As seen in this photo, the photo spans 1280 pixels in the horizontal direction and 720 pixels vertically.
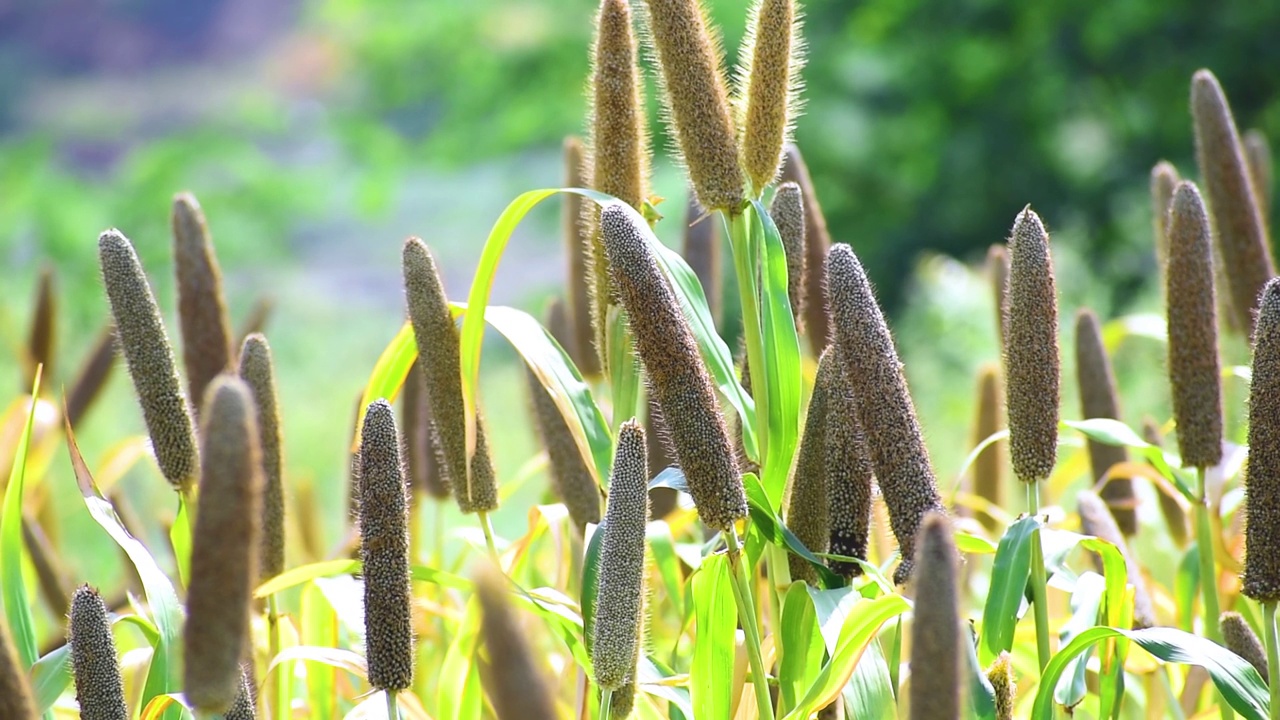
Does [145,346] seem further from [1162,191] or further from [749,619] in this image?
[1162,191]

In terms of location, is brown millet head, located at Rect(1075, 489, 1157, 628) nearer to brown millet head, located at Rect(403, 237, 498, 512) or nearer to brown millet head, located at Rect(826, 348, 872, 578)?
brown millet head, located at Rect(826, 348, 872, 578)

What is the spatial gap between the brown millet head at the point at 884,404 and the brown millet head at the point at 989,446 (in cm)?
85

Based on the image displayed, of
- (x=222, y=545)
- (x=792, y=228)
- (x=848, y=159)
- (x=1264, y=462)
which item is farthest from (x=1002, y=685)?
(x=848, y=159)

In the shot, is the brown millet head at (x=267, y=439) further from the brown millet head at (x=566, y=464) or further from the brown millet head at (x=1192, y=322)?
the brown millet head at (x=1192, y=322)

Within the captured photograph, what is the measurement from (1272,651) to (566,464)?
697mm

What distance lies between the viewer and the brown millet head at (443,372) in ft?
3.70

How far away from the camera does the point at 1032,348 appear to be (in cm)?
102

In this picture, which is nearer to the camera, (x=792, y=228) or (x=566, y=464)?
(x=792, y=228)

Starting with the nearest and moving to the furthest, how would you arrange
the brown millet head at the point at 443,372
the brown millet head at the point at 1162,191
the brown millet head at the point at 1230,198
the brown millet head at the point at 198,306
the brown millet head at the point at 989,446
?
the brown millet head at the point at 443,372
the brown millet head at the point at 198,306
the brown millet head at the point at 1230,198
the brown millet head at the point at 1162,191
the brown millet head at the point at 989,446

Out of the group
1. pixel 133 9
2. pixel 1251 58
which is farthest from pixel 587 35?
pixel 133 9

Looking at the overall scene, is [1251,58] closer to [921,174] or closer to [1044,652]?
[921,174]

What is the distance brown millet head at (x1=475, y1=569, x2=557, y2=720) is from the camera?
529 millimetres

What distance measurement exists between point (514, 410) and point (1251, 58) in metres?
3.35

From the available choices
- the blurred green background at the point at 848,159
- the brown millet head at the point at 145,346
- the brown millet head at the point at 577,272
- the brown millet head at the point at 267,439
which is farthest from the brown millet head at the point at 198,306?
the blurred green background at the point at 848,159
